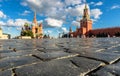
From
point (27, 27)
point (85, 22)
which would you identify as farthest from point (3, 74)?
point (85, 22)

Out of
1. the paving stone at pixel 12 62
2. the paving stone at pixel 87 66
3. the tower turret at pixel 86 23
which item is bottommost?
the paving stone at pixel 87 66

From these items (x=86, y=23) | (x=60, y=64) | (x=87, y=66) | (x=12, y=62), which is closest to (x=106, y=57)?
(x=87, y=66)

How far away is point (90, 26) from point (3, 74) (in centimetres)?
9889

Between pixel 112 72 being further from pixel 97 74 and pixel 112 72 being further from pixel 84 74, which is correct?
pixel 84 74

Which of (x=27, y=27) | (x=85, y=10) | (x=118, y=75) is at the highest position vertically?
(x=85, y=10)

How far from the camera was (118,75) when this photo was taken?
49.1 inches

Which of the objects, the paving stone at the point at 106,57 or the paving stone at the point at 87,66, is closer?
the paving stone at the point at 87,66

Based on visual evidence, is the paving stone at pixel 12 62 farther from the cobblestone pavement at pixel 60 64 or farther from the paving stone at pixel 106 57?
the paving stone at pixel 106 57

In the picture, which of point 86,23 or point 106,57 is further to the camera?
point 86,23

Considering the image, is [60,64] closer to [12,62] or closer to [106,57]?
[12,62]

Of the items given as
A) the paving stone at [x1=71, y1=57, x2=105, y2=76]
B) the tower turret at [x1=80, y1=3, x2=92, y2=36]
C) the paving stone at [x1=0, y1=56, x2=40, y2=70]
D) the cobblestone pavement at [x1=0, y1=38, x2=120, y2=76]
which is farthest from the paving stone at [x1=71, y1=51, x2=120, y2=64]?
the tower turret at [x1=80, y1=3, x2=92, y2=36]

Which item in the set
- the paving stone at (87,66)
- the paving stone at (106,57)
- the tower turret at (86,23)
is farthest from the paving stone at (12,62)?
the tower turret at (86,23)

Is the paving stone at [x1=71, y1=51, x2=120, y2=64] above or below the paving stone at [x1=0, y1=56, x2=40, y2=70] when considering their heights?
below

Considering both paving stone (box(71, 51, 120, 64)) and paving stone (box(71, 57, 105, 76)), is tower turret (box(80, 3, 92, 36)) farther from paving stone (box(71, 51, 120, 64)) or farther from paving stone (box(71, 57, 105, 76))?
paving stone (box(71, 57, 105, 76))
